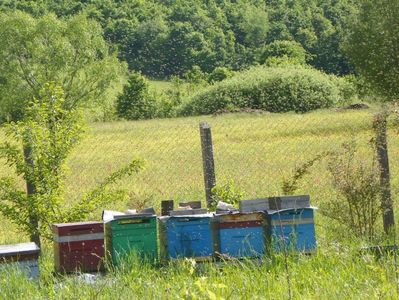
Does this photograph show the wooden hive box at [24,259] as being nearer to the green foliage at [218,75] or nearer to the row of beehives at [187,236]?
the row of beehives at [187,236]

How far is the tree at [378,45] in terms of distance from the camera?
30828 millimetres

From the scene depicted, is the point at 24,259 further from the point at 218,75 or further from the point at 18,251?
the point at 218,75

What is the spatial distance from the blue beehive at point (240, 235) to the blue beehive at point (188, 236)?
0.14 metres

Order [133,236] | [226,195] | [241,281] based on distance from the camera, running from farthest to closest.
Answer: [226,195]
[133,236]
[241,281]

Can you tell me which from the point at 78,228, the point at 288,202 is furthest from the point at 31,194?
the point at 288,202

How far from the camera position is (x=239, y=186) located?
1437 centimetres

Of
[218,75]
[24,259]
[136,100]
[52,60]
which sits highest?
[218,75]

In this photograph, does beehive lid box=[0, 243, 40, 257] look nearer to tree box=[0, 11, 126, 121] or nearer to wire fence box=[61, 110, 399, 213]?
wire fence box=[61, 110, 399, 213]

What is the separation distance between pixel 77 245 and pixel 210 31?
94.5 m

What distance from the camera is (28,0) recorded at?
86188 millimetres

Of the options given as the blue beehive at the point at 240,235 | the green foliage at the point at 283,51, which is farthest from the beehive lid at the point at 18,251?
the green foliage at the point at 283,51

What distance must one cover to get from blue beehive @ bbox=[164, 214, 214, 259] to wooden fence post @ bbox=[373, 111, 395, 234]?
231 cm

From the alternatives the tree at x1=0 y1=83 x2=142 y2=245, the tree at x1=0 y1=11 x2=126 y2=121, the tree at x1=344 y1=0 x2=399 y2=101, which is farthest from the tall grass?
the tree at x1=0 y1=11 x2=126 y2=121

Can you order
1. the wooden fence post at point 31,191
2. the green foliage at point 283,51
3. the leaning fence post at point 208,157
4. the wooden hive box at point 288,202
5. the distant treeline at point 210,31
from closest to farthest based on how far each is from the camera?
the wooden hive box at point 288,202 → the wooden fence post at point 31,191 → the leaning fence post at point 208,157 → the distant treeline at point 210,31 → the green foliage at point 283,51
